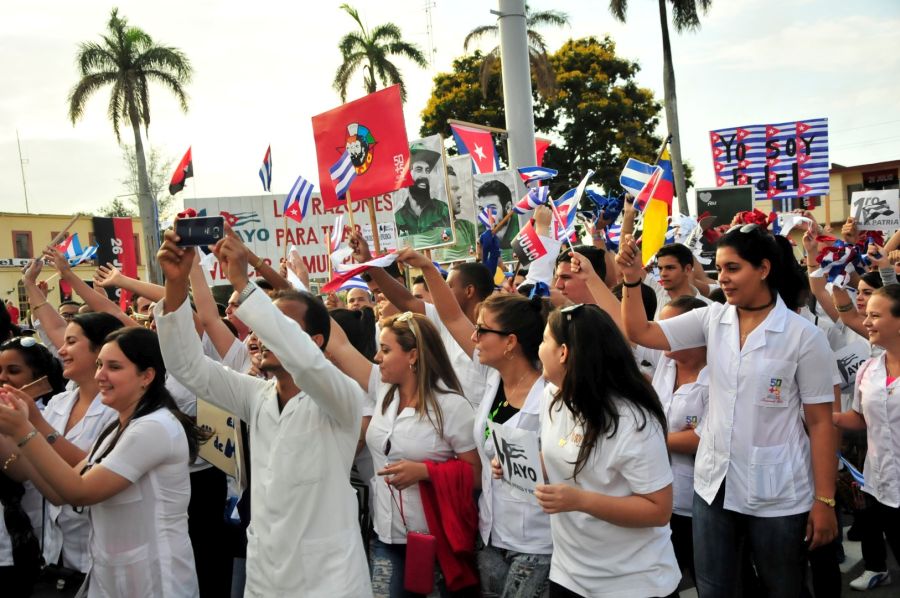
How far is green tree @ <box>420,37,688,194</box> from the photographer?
30375 millimetres

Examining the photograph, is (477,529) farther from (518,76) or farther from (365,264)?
(518,76)

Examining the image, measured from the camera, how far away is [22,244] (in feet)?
158

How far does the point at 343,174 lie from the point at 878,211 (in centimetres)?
543

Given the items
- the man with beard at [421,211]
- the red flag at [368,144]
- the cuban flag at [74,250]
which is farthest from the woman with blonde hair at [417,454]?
the cuban flag at [74,250]

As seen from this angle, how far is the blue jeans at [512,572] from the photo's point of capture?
3.66 m

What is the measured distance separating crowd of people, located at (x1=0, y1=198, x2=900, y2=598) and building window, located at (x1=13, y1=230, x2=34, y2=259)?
157ft

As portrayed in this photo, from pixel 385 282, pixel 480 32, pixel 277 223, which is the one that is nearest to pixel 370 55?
pixel 480 32

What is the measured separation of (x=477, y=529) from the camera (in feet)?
13.0

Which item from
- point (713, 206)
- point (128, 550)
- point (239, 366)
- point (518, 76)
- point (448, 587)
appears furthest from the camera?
point (518, 76)

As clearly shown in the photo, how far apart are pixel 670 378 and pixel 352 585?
2.28 meters

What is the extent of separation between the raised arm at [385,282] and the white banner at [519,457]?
125 cm

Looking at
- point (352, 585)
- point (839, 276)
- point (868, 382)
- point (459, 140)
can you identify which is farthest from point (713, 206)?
point (352, 585)

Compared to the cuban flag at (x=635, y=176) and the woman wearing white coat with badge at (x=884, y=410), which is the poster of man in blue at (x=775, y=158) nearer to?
the cuban flag at (x=635, y=176)

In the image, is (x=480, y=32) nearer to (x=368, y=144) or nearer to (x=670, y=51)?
(x=670, y=51)
